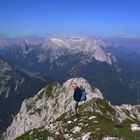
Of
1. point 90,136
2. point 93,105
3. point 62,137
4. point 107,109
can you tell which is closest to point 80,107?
point 93,105

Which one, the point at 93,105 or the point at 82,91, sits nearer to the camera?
the point at 82,91

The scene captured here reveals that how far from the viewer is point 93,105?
156 m

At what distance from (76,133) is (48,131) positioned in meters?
18.1

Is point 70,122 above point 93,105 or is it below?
above

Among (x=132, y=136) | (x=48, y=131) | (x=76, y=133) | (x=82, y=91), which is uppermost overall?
(x=82, y=91)

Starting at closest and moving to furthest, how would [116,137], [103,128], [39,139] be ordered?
[116,137] → [103,128] → [39,139]

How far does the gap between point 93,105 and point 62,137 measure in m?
75.1

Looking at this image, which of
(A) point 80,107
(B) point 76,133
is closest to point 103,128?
(B) point 76,133

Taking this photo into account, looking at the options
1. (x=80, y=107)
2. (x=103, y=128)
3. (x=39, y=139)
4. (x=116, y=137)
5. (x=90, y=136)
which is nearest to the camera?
(x=116, y=137)

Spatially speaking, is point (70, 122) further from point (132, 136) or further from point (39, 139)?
point (132, 136)

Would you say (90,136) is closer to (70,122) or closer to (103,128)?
(103,128)

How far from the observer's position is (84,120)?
9406 centimetres

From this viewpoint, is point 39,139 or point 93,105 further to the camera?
point 93,105

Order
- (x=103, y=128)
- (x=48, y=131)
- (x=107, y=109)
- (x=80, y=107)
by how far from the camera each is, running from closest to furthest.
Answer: (x=103, y=128) → (x=48, y=131) → (x=80, y=107) → (x=107, y=109)
